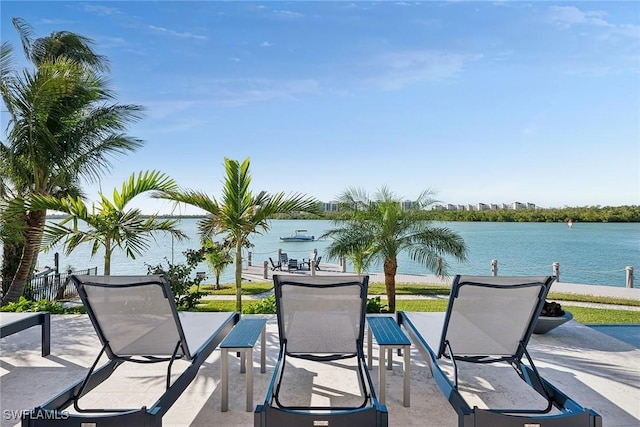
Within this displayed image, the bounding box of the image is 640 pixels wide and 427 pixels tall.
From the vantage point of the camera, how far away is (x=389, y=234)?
7.70 metres

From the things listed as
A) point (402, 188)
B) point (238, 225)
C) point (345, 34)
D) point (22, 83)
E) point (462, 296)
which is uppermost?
point (345, 34)

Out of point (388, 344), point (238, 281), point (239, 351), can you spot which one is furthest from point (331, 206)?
point (239, 351)

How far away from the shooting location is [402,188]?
26.2 feet

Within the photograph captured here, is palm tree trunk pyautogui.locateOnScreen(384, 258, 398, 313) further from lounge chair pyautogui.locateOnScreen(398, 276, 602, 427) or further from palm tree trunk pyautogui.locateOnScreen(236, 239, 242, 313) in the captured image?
lounge chair pyautogui.locateOnScreen(398, 276, 602, 427)

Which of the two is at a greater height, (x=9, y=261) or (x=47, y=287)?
(x=9, y=261)

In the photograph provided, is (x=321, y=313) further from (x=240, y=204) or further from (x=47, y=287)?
(x=47, y=287)

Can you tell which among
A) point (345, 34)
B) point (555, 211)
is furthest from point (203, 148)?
point (555, 211)

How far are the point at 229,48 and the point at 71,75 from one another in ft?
23.5

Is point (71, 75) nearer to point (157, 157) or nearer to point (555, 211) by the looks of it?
point (157, 157)

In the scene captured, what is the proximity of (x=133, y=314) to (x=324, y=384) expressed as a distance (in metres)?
1.75

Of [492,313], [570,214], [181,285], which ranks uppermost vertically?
[570,214]

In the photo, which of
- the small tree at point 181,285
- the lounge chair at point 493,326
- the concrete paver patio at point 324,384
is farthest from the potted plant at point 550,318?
the small tree at point 181,285

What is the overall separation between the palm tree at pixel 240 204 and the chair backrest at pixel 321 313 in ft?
11.7

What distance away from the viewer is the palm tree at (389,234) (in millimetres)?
7742
